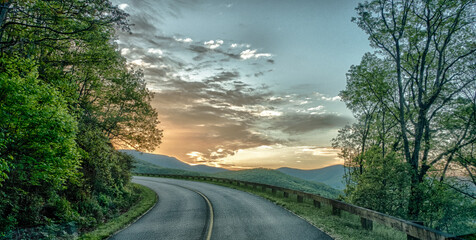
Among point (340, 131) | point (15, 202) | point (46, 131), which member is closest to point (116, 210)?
point (15, 202)

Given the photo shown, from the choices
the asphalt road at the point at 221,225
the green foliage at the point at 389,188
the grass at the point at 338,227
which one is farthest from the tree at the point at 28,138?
the green foliage at the point at 389,188

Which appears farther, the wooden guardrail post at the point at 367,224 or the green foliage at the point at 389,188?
the green foliage at the point at 389,188

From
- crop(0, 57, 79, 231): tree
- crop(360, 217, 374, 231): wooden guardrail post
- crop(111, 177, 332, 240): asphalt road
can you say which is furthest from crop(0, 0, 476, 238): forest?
crop(360, 217, 374, 231): wooden guardrail post

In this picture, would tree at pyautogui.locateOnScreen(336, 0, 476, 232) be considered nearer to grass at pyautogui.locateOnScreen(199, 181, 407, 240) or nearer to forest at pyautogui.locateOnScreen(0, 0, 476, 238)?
forest at pyautogui.locateOnScreen(0, 0, 476, 238)

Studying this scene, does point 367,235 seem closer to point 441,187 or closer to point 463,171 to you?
point 441,187

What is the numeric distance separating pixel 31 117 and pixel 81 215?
644 cm

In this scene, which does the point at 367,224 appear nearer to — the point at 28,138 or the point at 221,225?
the point at 221,225

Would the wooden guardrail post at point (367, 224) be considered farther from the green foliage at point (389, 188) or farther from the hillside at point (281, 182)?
the hillside at point (281, 182)

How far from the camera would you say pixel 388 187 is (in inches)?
562

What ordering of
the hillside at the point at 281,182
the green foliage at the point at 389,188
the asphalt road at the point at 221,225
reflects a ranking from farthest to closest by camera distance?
the hillside at the point at 281,182 < the green foliage at the point at 389,188 < the asphalt road at the point at 221,225

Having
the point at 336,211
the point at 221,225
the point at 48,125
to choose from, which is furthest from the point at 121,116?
the point at 336,211

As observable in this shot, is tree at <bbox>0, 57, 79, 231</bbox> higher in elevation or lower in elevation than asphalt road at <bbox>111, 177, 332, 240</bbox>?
higher

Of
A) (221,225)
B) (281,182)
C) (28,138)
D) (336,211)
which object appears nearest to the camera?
(28,138)

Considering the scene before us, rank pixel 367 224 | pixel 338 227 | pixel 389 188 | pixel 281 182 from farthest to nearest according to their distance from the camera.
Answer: pixel 281 182
pixel 389 188
pixel 367 224
pixel 338 227
